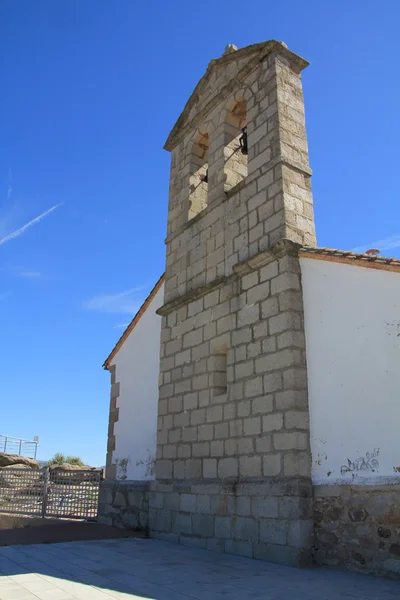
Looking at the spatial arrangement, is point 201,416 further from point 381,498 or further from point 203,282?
point 381,498

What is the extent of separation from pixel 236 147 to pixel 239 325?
3.05 metres

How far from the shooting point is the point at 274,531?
5.11m

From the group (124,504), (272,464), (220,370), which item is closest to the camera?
(272,464)

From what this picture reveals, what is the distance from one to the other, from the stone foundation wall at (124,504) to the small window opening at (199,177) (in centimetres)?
442

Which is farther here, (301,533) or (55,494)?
(55,494)

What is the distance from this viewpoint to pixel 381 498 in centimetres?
459

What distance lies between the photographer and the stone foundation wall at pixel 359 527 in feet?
14.6

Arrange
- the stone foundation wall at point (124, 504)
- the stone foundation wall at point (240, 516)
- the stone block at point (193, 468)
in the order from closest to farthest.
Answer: the stone foundation wall at point (240, 516), the stone block at point (193, 468), the stone foundation wall at point (124, 504)

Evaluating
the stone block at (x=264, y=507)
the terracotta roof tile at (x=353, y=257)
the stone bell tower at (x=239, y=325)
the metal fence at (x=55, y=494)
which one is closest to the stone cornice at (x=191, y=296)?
the stone bell tower at (x=239, y=325)

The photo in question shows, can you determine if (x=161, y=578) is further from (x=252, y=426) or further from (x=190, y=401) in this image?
(x=190, y=401)

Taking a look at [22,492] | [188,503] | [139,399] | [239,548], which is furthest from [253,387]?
[22,492]

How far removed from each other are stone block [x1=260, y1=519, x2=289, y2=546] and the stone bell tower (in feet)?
0.05

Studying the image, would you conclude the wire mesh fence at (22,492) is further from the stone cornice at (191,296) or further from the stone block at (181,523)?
the stone cornice at (191,296)

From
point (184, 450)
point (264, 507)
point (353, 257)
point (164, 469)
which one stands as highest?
point (353, 257)
